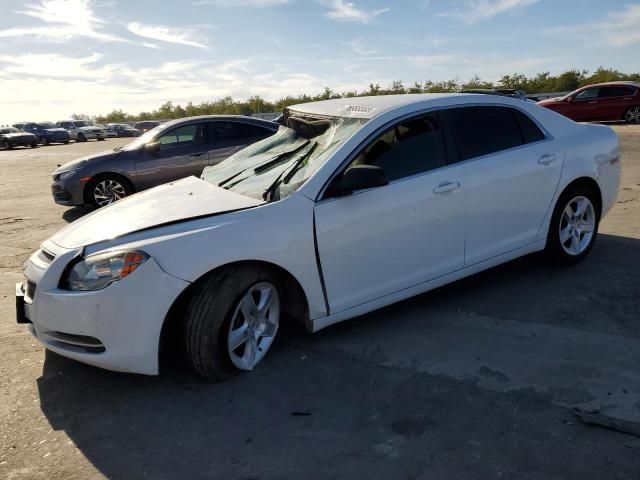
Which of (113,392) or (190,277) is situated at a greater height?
(190,277)

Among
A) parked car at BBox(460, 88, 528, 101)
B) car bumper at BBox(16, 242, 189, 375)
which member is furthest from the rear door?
car bumper at BBox(16, 242, 189, 375)

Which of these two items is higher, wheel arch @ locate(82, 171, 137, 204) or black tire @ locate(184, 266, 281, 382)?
wheel arch @ locate(82, 171, 137, 204)

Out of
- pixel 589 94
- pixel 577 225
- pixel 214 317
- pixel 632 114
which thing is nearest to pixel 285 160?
pixel 214 317

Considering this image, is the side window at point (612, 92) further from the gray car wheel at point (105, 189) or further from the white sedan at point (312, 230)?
the gray car wheel at point (105, 189)

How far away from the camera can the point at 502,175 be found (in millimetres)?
4160

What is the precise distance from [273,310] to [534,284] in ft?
7.60

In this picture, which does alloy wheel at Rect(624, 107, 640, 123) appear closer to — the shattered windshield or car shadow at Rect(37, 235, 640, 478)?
car shadow at Rect(37, 235, 640, 478)

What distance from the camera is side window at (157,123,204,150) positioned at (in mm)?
8938

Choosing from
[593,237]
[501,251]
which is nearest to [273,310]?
[501,251]

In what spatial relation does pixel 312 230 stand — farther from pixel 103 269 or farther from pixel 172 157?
pixel 172 157

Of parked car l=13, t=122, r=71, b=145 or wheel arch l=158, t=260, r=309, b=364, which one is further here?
parked car l=13, t=122, r=71, b=145

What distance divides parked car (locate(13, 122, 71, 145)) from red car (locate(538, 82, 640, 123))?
3435 centimetres

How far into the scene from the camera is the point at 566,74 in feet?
161

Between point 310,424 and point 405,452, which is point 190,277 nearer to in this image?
point 310,424
